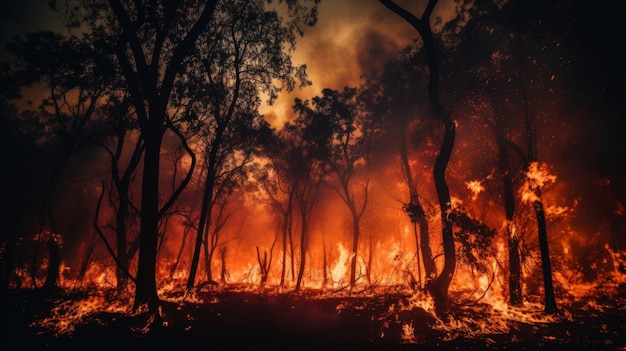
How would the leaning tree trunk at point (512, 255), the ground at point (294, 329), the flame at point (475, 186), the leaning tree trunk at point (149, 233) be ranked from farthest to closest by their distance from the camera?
1. the flame at point (475, 186)
2. the leaning tree trunk at point (512, 255)
3. the leaning tree trunk at point (149, 233)
4. the ground at point (294, 329)

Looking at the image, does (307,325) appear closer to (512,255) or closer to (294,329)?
(294,329)

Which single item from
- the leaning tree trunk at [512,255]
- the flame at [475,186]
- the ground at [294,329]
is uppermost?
the flame at [475,186]

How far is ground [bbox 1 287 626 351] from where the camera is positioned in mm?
8836

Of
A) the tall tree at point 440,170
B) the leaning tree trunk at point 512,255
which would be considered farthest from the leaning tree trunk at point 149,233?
the leaning tree trunk at point 512,255

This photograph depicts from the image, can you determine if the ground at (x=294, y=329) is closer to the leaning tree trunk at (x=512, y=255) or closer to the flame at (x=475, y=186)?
the leaning tree trunk at (x=512, y=255)

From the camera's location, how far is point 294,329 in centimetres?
1138

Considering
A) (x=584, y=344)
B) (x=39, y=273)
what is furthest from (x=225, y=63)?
(x=39, y=273)

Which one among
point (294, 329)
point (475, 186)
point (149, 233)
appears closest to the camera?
point (149, 233)

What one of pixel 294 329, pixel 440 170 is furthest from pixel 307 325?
pixel 440 170

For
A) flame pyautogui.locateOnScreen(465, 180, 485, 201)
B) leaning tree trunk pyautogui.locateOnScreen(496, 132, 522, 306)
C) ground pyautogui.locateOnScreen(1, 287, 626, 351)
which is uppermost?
flame pyautogui.locateOnScreen(465, 180, 485, 201)

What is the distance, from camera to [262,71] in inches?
767

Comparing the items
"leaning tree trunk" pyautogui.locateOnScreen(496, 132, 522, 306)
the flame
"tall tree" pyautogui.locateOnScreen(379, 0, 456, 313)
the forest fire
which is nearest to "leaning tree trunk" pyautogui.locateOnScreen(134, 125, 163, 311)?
the forest fire

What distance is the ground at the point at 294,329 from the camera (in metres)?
8.84

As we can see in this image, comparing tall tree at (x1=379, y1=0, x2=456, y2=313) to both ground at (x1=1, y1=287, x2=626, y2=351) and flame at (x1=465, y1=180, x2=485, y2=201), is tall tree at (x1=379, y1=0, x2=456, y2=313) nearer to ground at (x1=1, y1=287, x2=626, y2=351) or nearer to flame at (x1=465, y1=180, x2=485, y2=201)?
ground at (x1=1, y1=287, x2=626, y2=351)
